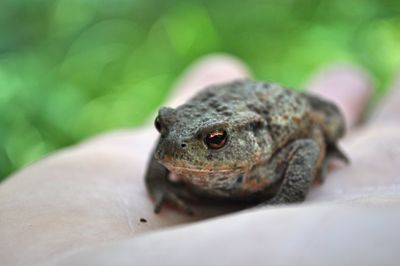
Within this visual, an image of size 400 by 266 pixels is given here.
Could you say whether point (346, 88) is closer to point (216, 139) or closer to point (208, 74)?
point (208, 74)

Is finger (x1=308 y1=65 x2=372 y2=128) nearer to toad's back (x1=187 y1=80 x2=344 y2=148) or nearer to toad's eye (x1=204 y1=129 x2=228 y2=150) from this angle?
toad's back (x1=187 y1=80 x2=344 y2=148)

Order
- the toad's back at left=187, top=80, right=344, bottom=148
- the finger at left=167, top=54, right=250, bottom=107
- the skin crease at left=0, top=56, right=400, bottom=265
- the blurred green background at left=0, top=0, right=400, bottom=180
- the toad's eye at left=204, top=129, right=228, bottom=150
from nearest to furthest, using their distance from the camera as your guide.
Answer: the skin crease at left=0, top=56, right=400, bottom=265 < the toad's eye at left=204, top=129, right=228, bottom=150 < the toad's back at left=187, top=80, right=344, bottom=148 < the finger at left=167, top=54, right=250, bottom=107 < the blurred green background at left=0, top=0, right=400, bottom=180

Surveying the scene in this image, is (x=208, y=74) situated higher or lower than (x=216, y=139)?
lower

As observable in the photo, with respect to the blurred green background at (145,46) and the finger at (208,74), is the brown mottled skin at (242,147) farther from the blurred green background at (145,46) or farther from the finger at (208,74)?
the blurred green background at (145,46)

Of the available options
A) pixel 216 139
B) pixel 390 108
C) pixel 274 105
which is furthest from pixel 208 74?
pixel 216 139

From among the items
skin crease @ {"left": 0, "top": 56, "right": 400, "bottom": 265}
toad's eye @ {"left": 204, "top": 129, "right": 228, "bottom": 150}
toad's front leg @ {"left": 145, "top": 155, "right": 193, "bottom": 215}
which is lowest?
toad's front leg @ {"left": 145, "top": 155, "right": 193, "bottom": 215}

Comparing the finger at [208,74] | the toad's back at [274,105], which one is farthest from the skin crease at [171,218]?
the finger at [208,74]

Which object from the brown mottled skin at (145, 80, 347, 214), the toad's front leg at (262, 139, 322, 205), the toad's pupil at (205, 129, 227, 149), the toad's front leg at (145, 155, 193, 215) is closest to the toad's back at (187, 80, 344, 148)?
the brown mottled skin at (145, 80, 347, 214)
